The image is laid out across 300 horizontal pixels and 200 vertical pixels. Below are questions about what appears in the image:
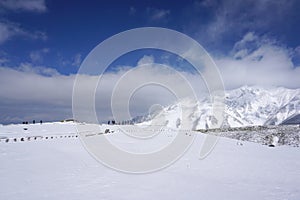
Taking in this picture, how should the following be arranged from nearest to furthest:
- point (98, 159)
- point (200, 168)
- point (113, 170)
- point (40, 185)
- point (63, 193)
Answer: point (63, 193), point (40, 185), point (113, 170), point (200, 168), point (98, 159)

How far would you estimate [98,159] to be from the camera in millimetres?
19156

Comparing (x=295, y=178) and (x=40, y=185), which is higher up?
(x=40, y=185)

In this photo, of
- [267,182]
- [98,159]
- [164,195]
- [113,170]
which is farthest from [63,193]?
[267,182]

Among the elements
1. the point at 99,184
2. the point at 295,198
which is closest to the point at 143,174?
the point at 99,184

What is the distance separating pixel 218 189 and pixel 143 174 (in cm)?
471

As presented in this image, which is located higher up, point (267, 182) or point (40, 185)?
point (40, 185)

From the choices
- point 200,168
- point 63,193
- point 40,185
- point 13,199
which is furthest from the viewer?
point 200,168

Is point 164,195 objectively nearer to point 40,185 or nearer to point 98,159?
point 40,185

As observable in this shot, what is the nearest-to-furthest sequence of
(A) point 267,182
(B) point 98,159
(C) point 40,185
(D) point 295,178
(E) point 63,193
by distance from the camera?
(E) point 63,193
(C) point 40,185
(A) point 267,182
(D) point 295,178
(B) point 98,159

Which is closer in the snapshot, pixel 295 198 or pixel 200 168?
pixel 295 198

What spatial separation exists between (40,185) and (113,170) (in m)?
4.95

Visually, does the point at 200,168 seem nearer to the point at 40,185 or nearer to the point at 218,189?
the point at 218,189

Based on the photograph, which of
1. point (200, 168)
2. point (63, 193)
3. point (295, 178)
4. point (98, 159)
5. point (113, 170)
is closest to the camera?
point (63, 193)

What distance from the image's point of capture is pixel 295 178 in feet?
47.3
